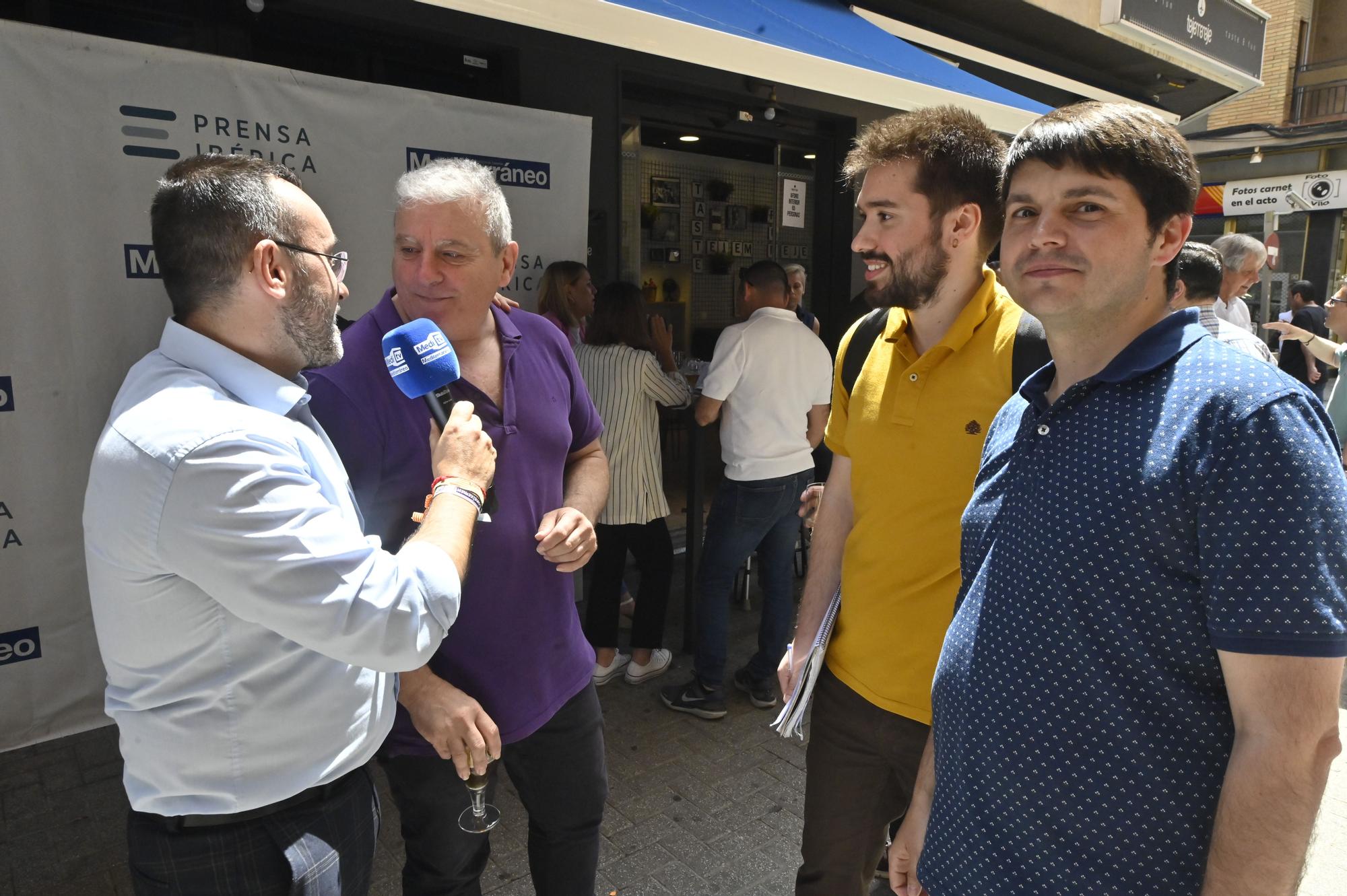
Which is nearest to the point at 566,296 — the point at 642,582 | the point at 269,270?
the point at 642,582

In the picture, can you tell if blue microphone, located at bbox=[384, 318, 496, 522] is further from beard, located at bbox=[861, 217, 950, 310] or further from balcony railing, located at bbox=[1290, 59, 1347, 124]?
balcony railing, located at bbox=[1290, 59, 1347, 124]

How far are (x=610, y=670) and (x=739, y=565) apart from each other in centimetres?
93

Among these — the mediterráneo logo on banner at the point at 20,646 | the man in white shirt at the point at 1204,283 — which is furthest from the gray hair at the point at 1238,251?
the mediterráneo logo on banner at the point at 20,646

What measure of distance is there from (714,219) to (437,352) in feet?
19.6

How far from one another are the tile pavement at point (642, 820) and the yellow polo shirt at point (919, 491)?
1.35 m

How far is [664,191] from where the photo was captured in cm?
704

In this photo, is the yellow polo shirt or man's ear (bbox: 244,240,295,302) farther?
the yellow polo shirt

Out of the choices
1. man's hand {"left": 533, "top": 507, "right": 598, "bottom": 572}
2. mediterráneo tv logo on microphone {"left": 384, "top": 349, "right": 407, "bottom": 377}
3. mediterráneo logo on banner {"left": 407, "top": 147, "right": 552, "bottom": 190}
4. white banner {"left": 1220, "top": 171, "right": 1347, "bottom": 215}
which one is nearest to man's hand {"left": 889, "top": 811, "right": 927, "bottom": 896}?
man's hand {"left": 533, "top": 507, "right": 598, "bottom": 572}

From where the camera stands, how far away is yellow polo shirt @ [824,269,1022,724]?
78.1 inches

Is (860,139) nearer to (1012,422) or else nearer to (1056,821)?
(1012,422)

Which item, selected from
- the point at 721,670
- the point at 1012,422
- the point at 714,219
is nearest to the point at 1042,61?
the point at 714,219

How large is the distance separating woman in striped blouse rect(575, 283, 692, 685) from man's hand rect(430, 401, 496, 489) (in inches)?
101

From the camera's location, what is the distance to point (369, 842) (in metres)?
1.71

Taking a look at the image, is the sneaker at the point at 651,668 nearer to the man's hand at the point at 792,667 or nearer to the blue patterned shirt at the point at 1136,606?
the man's hand at the point at 792,667
